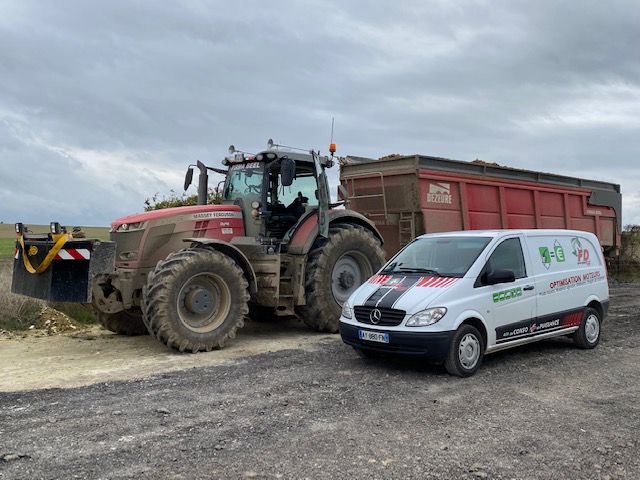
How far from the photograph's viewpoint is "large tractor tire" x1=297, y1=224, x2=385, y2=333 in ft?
30.1

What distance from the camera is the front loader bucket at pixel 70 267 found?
7.42m

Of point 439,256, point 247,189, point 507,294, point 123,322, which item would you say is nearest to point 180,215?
point 247,189

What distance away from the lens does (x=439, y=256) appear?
7.41 m

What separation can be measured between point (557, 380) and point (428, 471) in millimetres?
3085

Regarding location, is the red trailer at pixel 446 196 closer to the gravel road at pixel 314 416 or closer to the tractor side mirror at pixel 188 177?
the tractor side mirror at pixel 188 177

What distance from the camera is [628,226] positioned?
17.9m

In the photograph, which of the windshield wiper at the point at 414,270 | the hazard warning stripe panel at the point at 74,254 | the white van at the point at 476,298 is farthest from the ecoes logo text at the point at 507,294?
the hazard warning stripe panel at the point at 74,254

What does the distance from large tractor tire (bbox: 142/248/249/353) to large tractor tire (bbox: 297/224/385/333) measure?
52.9 inches

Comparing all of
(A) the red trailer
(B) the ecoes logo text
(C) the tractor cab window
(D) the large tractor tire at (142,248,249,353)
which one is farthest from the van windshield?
(A) the red trailer

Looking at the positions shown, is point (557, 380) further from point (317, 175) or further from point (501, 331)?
point (317, 175)

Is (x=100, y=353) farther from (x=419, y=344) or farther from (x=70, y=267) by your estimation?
(x=419, y=344)

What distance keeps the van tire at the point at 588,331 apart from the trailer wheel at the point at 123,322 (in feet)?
20.7

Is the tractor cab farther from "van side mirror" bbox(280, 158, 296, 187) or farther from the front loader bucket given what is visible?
the front loader bucket

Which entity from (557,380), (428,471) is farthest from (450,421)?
(557,380)
